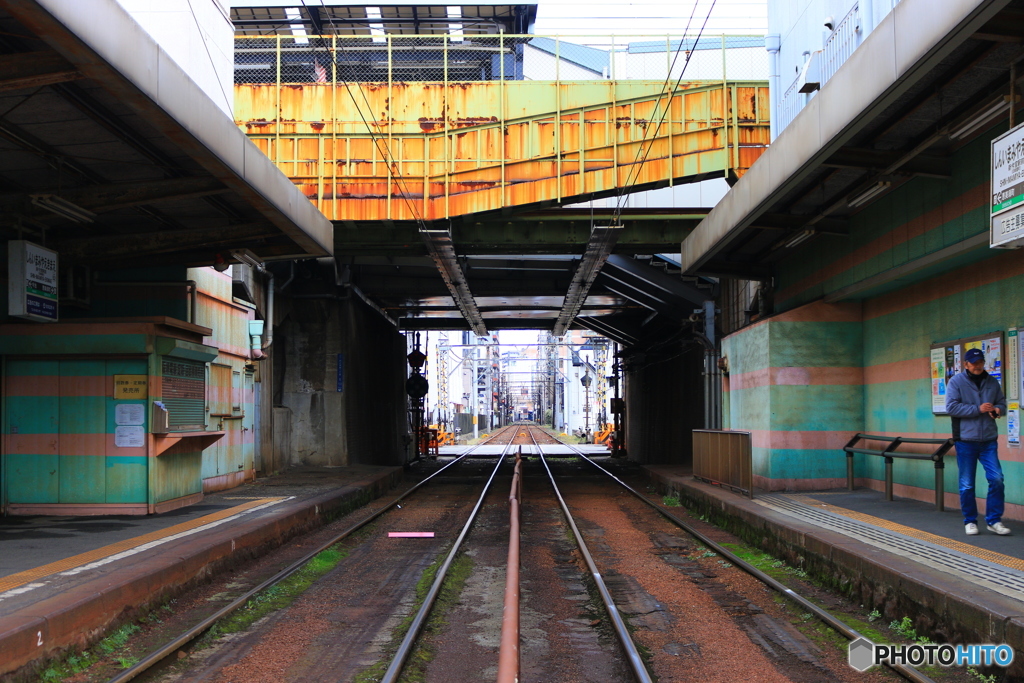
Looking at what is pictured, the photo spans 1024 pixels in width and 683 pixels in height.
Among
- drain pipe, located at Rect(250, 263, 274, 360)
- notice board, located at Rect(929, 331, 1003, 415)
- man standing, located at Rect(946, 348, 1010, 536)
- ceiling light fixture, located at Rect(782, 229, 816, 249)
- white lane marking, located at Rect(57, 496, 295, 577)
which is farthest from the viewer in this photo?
drain pipe, located at Rect(250, 263, 274, 360)

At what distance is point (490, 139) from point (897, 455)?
33.3ft

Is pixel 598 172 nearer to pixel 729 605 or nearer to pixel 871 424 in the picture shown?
pixel 871 424

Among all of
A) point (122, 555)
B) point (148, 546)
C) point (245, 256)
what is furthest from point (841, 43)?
point (122, 555)

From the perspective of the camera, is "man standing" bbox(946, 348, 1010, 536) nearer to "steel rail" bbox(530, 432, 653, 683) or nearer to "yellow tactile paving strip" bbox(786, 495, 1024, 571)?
"yellow tactile paving strip" bbox(786, 495, 1024, 571)

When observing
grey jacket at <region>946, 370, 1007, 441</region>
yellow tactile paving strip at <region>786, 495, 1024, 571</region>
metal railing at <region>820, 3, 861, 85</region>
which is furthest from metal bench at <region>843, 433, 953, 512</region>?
metal railing at <region>820, 3, 861, 85</region>

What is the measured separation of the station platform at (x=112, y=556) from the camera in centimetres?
575

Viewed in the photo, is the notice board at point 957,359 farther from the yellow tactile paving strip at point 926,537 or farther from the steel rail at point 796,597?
the steel rail at point 796,597

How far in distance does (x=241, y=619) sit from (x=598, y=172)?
37.2 ft

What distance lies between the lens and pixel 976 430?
25.8 feet

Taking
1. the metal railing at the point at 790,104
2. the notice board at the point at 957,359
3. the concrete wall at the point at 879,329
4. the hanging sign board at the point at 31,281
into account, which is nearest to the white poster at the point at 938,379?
the notice board at the point at 957,359

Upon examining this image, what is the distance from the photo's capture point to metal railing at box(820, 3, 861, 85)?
1219 centimetres

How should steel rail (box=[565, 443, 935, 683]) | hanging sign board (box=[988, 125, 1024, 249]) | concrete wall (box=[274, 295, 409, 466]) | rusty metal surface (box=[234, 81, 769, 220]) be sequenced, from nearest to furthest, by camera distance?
→ steel rail (box=[565, 443, 935, 683]) → hanging sign board (box=[988, 125, 1024, 249]) → rusty metal surface (box=[234, 81, 769, 220]) → concrete wall (box=[274, 295, 409, 466])

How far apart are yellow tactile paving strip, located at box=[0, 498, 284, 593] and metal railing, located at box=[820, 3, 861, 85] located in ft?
34.0

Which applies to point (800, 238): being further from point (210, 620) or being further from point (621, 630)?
point (210, 620)
